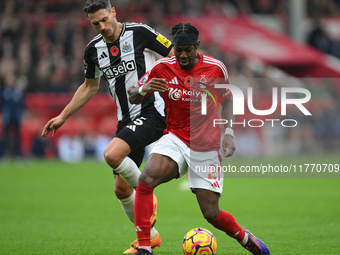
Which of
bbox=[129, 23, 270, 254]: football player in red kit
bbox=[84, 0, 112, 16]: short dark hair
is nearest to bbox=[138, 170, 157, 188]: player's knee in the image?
bbox=[129, 23, 270, 254]: football player in red kit

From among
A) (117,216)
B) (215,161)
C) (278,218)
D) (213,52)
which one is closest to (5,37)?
(213,52)

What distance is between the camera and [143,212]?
555 cm

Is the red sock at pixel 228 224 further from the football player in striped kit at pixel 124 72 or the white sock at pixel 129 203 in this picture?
the white sock at pixel 129 203

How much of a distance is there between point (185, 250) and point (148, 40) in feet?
7.46

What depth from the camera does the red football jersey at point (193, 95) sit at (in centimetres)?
568

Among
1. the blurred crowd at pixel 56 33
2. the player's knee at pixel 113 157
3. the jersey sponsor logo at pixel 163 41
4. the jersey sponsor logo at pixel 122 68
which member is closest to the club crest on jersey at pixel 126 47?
the jersey sponsor logo at pixel 122 68

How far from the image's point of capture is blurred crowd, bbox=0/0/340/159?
18906 millimetres

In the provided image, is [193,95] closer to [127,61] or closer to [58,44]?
[127,61]

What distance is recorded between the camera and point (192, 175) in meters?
5.57

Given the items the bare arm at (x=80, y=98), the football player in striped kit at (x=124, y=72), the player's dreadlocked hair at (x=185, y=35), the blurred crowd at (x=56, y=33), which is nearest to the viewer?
the player's dreadlocked hair at (x=185, y=35)

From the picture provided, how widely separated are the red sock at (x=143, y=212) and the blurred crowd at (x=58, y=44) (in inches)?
483

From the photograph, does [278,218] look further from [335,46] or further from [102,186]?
[335,46]

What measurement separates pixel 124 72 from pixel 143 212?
5.39ft

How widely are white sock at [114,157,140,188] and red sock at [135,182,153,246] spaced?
0.51 m
